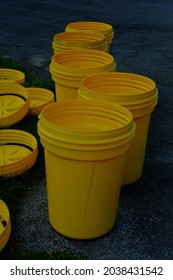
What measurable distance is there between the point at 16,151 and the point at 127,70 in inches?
129

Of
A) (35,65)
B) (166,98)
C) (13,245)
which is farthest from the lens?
(35,65)

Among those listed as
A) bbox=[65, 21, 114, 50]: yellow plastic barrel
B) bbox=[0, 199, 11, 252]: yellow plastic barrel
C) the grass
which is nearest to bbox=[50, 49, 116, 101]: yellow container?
the grass

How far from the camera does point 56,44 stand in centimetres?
443

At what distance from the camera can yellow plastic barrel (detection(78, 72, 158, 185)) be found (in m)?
3.11

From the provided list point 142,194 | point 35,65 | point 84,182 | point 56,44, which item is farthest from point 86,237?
point 35,65

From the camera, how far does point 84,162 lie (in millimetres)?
2545

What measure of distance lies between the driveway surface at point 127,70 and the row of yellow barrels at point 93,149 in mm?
129

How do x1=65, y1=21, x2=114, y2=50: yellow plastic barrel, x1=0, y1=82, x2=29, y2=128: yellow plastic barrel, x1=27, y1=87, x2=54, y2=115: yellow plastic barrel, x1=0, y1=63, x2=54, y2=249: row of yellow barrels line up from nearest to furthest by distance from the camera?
x1=0, y1=63, x2=54, y2=249: row of yellow barrels
x1=0, y1=82, x2=29, y2=128: yellow plastic barrel
x1=27, y1=87, x2=54, y2=115: yellow plastic barrel
x1=65, y1=21, x2=114, y2=50: yellow plastic barrel

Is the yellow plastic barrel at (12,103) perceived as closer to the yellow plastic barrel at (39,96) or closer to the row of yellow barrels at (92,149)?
the yellow plastic barrel at (39,96)

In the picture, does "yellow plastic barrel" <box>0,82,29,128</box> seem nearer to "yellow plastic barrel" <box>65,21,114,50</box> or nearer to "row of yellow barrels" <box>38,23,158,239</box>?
"row of yellow barrels" <box>38,23,158,239</box>

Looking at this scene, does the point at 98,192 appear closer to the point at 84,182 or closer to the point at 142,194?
the point at 84,182

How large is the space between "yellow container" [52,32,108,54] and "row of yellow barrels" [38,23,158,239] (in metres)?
0.89

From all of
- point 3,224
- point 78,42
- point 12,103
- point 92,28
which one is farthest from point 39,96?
point 3,224
